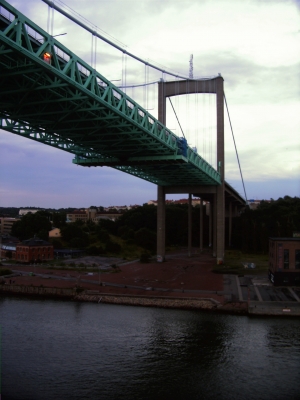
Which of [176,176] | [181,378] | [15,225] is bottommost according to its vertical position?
[181,378]

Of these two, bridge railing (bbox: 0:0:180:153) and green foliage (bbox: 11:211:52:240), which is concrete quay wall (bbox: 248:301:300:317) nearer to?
bridge railing (bbox: 0:0:180:153)

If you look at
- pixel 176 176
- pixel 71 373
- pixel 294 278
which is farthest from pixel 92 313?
pixel 176 176

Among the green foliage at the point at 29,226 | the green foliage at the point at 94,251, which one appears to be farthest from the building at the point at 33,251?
the green foliage at the point at 29,226

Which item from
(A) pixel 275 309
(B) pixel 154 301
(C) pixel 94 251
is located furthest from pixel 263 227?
(A) pixel 275 309

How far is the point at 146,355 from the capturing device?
13.6 metres

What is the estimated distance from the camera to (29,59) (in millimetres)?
10883

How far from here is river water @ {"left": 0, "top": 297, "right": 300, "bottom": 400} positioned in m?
11.1

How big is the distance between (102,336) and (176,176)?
65.3 feet

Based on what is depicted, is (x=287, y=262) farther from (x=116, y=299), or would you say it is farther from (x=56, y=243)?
(x=56, y=243)

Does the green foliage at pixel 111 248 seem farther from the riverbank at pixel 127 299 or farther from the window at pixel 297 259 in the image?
the window at pixel 297 259

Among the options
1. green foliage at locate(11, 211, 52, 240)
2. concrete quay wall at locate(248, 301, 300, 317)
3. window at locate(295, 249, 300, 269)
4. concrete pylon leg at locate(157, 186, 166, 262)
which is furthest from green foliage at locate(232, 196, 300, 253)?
concrete quay wall at locate(248, 301, 300, 317)

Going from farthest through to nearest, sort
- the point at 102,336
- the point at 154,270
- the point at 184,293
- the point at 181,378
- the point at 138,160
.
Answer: the point at 154,270 < the point at 138,160 < the point at 184,293 < the point at 102,336 < the point at 181,378

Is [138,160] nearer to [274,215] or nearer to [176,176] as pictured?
[176,176]

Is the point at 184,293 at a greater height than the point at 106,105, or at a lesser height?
lesser
